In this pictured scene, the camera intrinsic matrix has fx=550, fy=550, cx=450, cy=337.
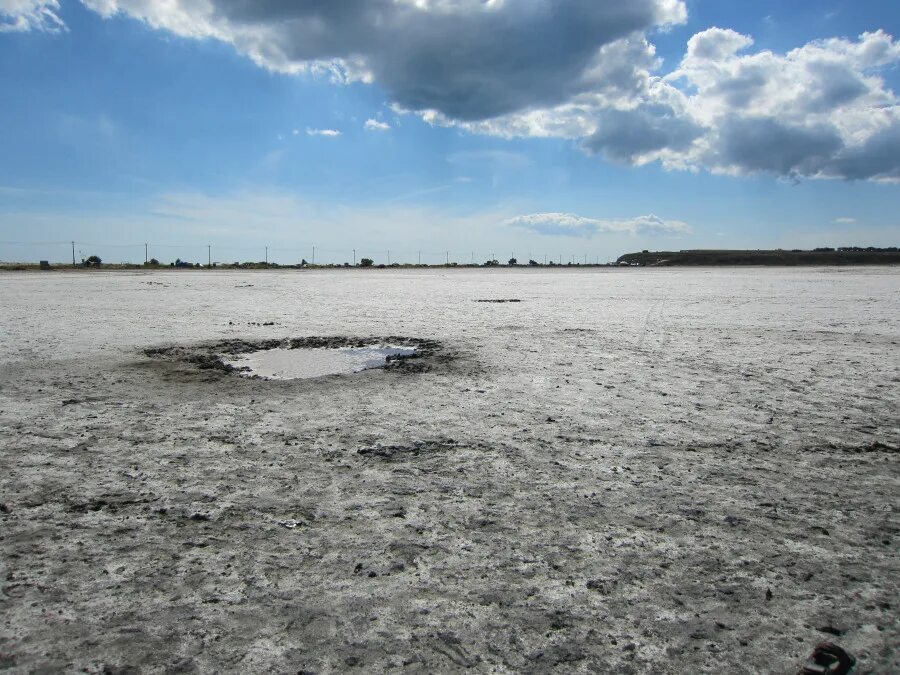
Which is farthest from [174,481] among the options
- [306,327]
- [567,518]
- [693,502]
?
[306,327]

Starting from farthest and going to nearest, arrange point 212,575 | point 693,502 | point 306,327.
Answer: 1. point 306,327
2. point 693,502
3. point 212,575

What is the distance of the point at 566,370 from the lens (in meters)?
6.02

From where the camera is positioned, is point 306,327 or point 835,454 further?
point 306,327

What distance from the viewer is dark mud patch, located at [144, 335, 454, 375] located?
626 cm

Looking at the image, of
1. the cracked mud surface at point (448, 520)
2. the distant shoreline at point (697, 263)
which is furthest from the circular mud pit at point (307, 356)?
the distant shoreline at point (697, 263)

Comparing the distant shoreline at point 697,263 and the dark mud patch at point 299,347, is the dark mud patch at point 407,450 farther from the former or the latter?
the distant shoreline at point 697,263

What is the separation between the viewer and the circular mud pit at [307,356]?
240 inches

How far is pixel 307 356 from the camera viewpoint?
700 cm

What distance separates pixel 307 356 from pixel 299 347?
0.77m

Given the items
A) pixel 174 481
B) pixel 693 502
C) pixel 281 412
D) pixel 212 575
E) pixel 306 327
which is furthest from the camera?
pixel 306 327

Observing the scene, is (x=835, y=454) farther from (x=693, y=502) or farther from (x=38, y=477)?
(x=38, y=477)

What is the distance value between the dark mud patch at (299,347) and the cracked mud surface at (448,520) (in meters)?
0.49

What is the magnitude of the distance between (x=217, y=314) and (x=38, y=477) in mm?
9489

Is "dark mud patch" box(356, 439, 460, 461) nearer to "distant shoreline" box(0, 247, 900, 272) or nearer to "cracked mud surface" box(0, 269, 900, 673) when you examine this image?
"cracked mud surface" box(0, 269, 900, 673)
